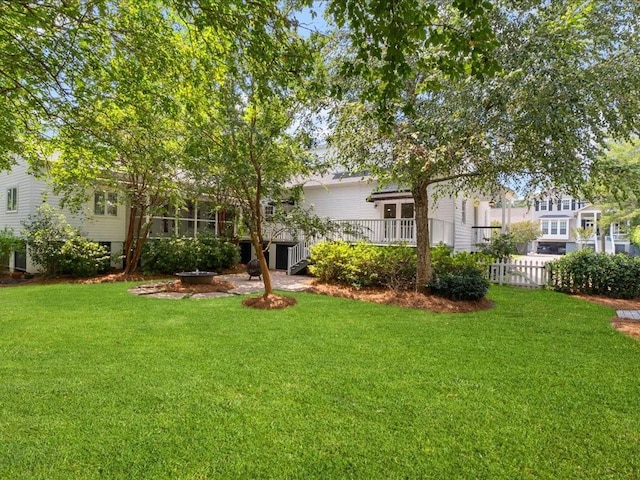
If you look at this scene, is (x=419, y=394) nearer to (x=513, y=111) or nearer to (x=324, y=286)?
(x=513, y=111)

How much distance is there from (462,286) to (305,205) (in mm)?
11877

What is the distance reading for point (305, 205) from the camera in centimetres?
1961

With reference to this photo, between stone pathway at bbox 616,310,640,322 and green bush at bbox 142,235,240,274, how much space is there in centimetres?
1292

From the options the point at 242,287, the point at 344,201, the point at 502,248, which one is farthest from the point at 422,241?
the point at 344,201

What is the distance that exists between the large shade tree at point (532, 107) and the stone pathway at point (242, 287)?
4.92 m

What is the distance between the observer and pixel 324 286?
11.3 meters

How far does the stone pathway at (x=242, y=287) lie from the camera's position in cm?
987

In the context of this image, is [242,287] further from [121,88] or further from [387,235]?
[121,88]

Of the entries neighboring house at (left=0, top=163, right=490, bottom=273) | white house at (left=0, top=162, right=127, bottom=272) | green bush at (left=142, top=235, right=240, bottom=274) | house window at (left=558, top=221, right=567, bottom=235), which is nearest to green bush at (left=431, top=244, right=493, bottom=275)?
neighboring house at (left=0, top=163, right=490, bottom=273)

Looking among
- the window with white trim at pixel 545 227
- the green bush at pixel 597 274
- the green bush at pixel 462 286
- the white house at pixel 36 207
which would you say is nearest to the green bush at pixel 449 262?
the green bush at pixel 462 286

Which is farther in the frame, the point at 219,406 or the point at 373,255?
the point at 373,255

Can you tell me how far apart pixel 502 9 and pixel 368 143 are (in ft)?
12.3

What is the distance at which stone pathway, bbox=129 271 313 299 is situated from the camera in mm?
Answer: 9867

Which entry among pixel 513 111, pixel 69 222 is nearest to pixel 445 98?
pixel 513 111
